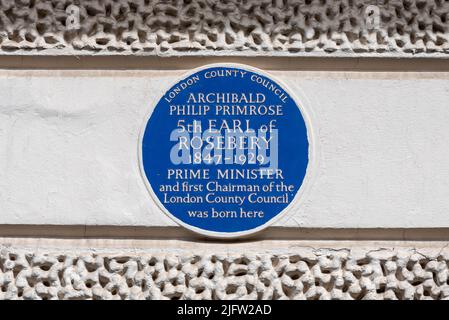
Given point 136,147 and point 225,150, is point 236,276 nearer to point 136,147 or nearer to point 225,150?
point 225,150

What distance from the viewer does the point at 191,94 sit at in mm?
4988

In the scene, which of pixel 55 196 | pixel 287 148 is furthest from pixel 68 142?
pixel 287 148

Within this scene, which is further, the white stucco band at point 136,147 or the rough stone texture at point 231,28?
the rough stone texture at point 231,28

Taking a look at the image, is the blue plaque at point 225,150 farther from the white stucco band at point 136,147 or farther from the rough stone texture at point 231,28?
the rough stone texture at point 231,28

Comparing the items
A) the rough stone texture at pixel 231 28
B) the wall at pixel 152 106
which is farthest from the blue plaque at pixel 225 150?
the rough stone texture at pixel 231 28

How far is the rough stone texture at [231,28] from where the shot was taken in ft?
16.4

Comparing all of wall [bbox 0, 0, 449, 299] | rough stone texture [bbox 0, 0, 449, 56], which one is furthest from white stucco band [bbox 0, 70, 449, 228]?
rough stone texture [bbox 0, 0, 449, 56]

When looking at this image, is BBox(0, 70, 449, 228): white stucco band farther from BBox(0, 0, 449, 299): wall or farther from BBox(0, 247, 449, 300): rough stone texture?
BBox(0, 247, 449, 300): rough stone texture

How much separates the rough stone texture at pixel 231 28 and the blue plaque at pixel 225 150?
17cm

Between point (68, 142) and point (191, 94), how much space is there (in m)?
0.60

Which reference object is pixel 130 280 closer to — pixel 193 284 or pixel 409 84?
pixel 193 284

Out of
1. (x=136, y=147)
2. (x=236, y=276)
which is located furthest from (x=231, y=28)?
(x=236, y=276)

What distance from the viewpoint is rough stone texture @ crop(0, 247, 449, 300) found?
4.82 metres

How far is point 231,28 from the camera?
502 centimetres
